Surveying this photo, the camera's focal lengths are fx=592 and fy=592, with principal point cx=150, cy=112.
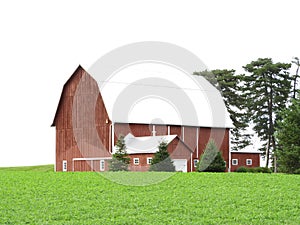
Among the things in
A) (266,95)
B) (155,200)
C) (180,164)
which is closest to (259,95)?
(266,95)

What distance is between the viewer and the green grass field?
669 inches

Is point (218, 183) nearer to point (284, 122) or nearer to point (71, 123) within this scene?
point (284, 122)

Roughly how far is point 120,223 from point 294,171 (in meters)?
25.1

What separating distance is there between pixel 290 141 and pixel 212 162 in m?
6.96

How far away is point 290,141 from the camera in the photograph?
39.6m

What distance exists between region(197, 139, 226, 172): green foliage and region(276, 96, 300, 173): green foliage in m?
5.20

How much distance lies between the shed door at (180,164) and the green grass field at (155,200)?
42.4ft

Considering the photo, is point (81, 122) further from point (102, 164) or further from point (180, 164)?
point (180, 164)

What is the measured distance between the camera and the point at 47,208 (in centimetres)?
1839

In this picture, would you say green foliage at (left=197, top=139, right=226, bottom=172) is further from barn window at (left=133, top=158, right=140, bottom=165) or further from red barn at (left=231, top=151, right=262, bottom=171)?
red barn at (left=231, top=151, right=262, bottom=171)

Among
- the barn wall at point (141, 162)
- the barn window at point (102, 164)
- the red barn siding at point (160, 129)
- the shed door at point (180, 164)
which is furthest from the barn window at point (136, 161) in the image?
the red barn siding at point (160, 129)

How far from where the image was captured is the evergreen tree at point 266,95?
5212 centimetres

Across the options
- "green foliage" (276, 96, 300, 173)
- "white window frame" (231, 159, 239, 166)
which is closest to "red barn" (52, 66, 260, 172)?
"white window frame" (231, 159, 239, 166)

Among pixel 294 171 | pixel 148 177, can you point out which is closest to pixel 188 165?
pixel 294 171
